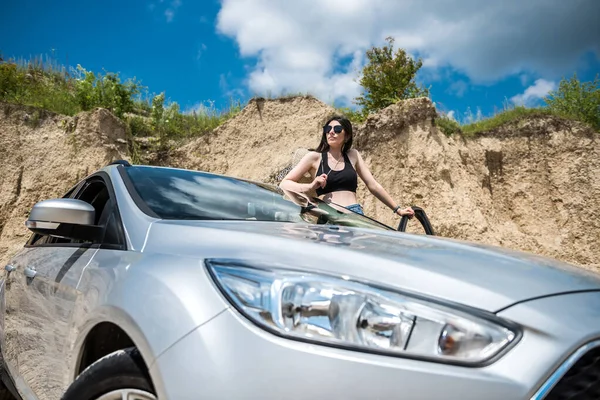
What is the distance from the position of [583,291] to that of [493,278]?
0.29 meters

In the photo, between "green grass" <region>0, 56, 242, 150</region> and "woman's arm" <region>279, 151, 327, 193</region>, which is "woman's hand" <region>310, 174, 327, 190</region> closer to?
"woman's arm" <region>279, 151, 327, 193</region>

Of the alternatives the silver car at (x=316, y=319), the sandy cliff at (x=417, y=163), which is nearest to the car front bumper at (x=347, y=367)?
the silver car at (x=316, y=319)

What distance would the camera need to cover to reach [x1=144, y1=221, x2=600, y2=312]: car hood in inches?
47.6

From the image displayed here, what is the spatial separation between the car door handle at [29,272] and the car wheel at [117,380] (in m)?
1.05

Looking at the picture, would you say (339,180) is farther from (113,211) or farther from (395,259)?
(395,259)

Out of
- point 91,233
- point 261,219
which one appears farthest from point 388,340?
point 91,233

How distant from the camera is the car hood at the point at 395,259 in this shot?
1210mm

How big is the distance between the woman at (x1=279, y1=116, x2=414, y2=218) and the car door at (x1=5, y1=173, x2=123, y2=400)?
217 centimetres

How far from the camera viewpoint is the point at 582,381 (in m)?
1.09

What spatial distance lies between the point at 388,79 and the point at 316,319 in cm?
1135

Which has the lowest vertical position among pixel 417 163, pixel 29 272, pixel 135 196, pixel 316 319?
pixel 29 272

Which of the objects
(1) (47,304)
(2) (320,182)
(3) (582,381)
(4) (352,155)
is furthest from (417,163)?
(3) (582,381)

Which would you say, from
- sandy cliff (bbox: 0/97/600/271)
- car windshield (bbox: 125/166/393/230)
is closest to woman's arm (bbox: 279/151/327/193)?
car windshield (bbox: 125/166/393/230)

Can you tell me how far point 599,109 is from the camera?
10969 mm
